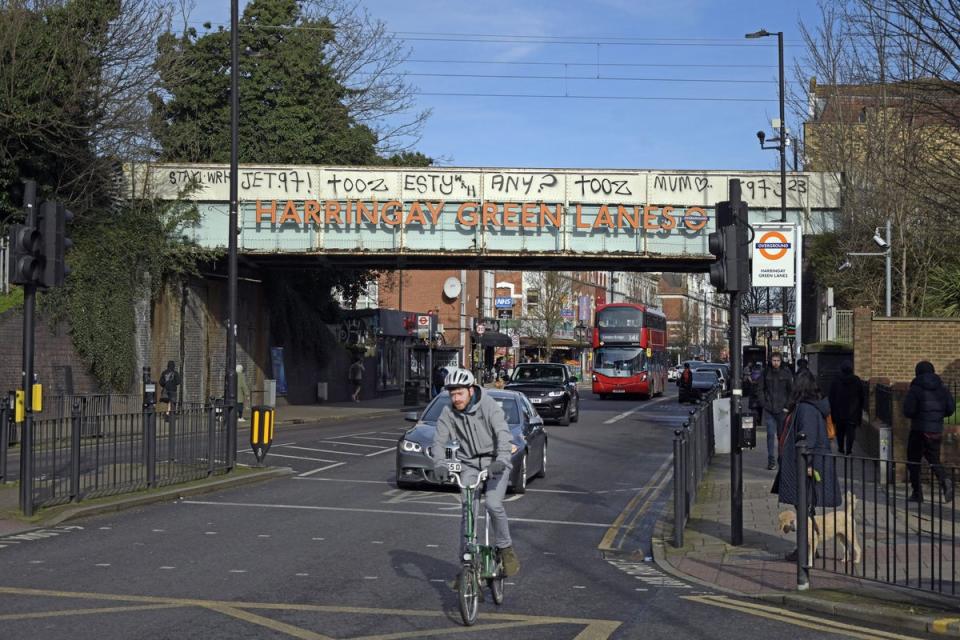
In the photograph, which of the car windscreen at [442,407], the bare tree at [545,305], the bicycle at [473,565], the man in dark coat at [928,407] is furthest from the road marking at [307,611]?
the bare tree at [545,305]

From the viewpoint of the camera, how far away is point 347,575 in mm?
10086

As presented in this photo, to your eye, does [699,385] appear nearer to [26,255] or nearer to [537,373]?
[537,373]

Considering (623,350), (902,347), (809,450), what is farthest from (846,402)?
(623,350)

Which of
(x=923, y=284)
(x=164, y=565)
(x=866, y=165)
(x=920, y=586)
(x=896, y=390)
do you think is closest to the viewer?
(x=920, y=586)

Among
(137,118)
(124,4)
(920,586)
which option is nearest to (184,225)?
(137,118)

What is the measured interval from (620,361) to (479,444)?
45.0 metres

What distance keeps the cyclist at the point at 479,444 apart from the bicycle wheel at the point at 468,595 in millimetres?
611

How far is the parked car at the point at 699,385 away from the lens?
49031 mm

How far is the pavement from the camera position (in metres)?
8.57

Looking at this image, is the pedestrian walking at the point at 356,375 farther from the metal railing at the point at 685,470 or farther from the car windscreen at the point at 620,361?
the metal railing at the point at 685,470

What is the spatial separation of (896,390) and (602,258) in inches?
545

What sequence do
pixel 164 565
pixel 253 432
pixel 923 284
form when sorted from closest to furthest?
1. pixel 164 565
2. pixel 253 432
3. pixel 923 284

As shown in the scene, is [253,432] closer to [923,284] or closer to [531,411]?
[531,411]

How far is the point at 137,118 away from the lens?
3216 centimetres
